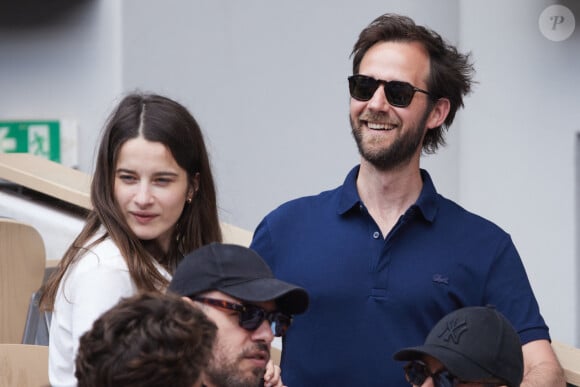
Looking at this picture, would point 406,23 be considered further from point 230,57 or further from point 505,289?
point 230,57

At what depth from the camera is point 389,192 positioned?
329cm

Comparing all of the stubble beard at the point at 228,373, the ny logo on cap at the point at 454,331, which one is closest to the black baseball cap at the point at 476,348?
the ny logo on cap at the point at 454,331

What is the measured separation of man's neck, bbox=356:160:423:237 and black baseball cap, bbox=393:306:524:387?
599 mm

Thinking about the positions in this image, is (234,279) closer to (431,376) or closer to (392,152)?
(431,376)

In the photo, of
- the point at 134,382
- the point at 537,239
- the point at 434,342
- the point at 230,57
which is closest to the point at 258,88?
the point at 230,57

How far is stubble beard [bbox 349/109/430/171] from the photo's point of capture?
3244 millimetres

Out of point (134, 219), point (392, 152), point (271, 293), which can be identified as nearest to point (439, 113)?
point (392, 152)

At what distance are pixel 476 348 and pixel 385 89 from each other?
90cm

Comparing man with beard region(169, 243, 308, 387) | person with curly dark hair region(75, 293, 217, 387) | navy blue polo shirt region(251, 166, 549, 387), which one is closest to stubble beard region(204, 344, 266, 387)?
man with beard region(169, 243, 308, 387)

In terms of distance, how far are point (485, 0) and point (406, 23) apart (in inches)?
129

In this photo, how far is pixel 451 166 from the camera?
670 centimetres

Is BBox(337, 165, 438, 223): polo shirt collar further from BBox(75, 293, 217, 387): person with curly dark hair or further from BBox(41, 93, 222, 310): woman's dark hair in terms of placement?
BBox(75, 293, 217, 387): person with curly dark hair

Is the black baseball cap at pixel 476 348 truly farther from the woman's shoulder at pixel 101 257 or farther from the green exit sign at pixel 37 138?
the green exit sign at pixel 37 138

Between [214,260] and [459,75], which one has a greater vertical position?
[459,75]
